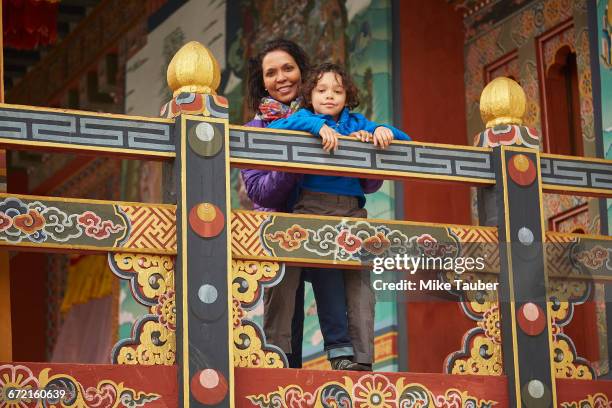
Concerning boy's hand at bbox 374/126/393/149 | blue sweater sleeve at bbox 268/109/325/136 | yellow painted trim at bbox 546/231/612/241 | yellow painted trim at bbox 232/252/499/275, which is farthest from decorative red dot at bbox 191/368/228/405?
yellow painted trim at bbox 546/231/612/241

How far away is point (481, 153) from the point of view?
612cm

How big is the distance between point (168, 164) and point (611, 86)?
301 centimetres

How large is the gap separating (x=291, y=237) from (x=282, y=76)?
100cm

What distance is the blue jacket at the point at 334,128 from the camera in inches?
231

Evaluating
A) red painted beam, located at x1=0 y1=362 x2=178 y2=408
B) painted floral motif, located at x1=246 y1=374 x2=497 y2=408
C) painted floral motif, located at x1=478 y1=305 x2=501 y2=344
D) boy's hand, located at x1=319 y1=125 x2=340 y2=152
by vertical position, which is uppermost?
boy's hand, located at x1=319 y1=125 x2=340 y2=152

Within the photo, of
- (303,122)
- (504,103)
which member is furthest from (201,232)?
(504,103)

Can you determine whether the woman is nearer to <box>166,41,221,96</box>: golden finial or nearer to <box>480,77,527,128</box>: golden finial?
<box>166,41,221,96</box>: golden finial

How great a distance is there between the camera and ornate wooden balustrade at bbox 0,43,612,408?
530 cm

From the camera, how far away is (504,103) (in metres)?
6.14

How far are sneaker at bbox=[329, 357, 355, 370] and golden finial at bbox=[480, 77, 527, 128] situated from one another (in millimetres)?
1233

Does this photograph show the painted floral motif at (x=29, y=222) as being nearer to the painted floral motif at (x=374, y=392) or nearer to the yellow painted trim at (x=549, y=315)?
the painted floral motif at (x=374, y=392)

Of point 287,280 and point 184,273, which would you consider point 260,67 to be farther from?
point 184,273

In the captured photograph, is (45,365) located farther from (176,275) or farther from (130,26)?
(130,26)

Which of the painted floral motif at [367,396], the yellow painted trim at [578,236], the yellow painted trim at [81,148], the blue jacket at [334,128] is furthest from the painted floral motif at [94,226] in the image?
the yellow painted trim at [578,236]
